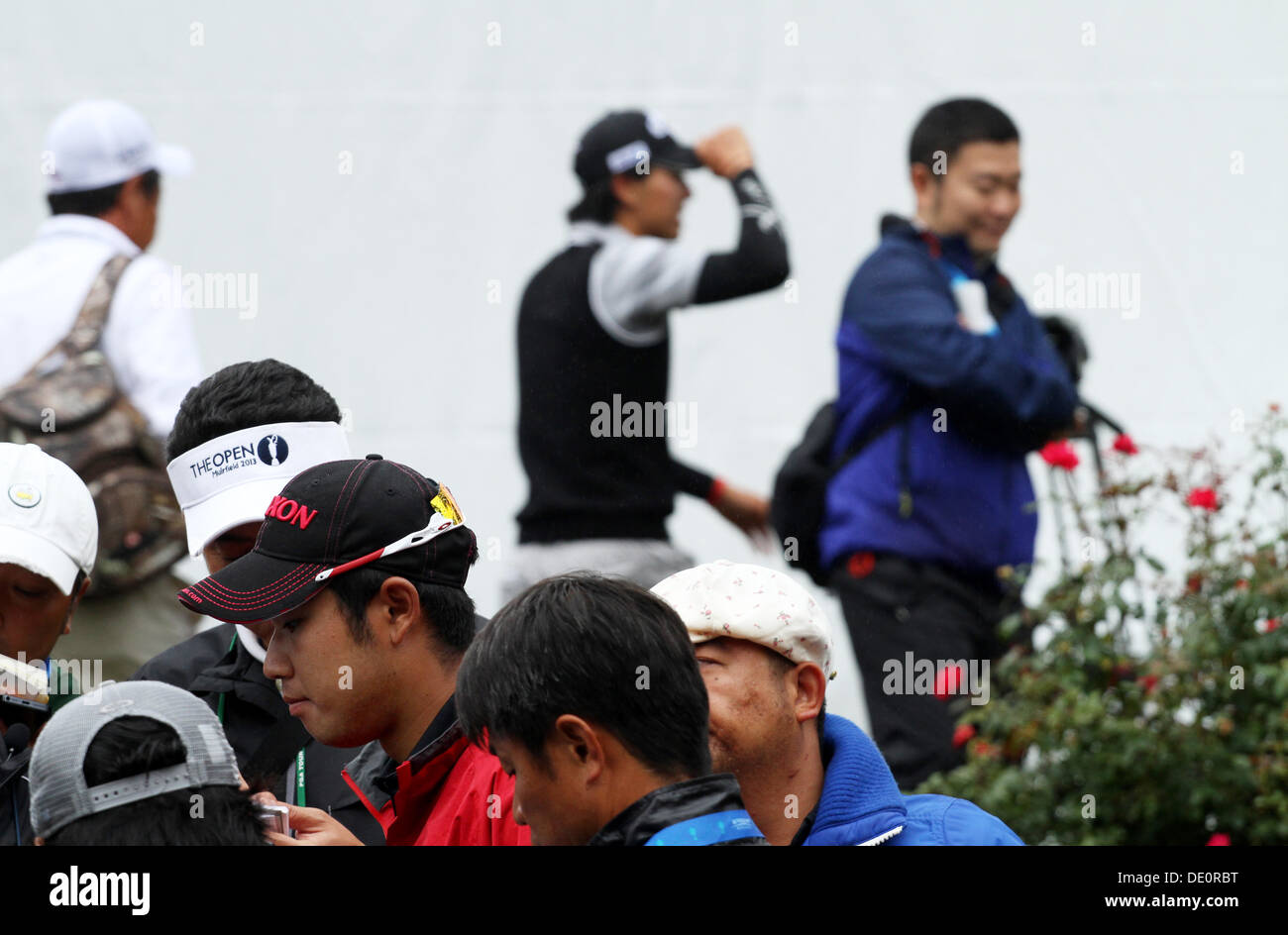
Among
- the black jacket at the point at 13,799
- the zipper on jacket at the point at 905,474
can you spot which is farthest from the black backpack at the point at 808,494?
the black jacket at the point at 13,799

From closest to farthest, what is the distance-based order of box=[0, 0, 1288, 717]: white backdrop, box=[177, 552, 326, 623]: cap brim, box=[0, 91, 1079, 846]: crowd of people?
box=[0, 91, 1079, 846]: crowd of people → box=[177, 552, 326, 623]: cap brim → box=[0, 0, 1288, 717]: white backdrop

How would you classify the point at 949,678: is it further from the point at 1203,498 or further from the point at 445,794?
the point at 445,794

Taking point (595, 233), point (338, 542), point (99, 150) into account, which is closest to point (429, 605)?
point (338, 542)

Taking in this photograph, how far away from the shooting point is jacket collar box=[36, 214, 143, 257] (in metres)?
4.73

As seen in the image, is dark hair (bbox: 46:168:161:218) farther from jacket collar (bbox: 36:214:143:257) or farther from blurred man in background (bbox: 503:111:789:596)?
blurred man in background (bbox: 503:111:789:596)

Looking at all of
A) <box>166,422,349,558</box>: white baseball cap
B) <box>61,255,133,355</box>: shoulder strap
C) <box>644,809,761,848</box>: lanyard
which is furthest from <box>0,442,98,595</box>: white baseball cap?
<box>61,255,133,355</box>: shoulder strap

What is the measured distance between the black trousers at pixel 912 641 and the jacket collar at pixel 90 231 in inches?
84.5

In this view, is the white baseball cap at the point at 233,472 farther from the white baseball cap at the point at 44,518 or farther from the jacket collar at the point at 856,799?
the jacket collar at the point at 856,799

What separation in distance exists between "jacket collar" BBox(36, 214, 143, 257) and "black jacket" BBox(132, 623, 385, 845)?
2041 millimetres

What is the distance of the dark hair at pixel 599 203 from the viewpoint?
483 cm

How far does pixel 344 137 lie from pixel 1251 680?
9.38 feet

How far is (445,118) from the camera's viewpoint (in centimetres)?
505

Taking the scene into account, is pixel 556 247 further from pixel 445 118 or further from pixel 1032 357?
pixel 1032 357
